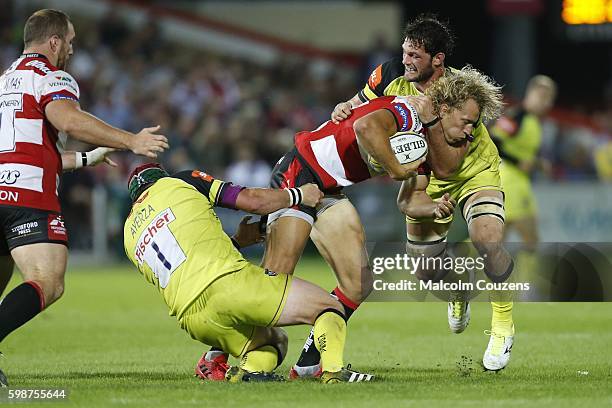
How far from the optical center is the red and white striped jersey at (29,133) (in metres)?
7.43

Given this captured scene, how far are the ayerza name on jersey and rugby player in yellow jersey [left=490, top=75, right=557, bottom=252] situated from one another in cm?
716

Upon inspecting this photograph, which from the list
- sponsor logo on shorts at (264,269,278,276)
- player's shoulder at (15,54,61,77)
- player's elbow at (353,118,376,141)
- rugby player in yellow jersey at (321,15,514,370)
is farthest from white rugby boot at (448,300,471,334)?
player's shoulder at (15,54,61,77)

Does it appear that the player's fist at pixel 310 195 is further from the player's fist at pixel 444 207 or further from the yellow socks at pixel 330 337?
the player's fist at pixel 444 207

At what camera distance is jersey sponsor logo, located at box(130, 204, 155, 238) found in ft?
23.4

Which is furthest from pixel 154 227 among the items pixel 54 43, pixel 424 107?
pixel 424 107

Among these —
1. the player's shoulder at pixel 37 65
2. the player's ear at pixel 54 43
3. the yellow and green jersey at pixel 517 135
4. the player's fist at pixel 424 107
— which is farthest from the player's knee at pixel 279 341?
the yellow and green jersey at pixel 517 135

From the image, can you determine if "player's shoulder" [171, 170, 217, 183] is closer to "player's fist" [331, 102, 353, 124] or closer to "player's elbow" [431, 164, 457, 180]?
"player's fist" [331, 102, 353, 124]

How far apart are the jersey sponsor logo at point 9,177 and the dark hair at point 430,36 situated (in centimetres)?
303

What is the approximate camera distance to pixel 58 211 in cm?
761

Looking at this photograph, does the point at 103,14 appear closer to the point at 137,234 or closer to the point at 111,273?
→ the point at 111,273

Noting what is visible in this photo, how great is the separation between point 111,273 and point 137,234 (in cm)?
1091

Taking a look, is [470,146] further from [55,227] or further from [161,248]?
[55,227]

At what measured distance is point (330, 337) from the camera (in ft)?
23.0

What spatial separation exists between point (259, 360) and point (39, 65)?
2389 mm
